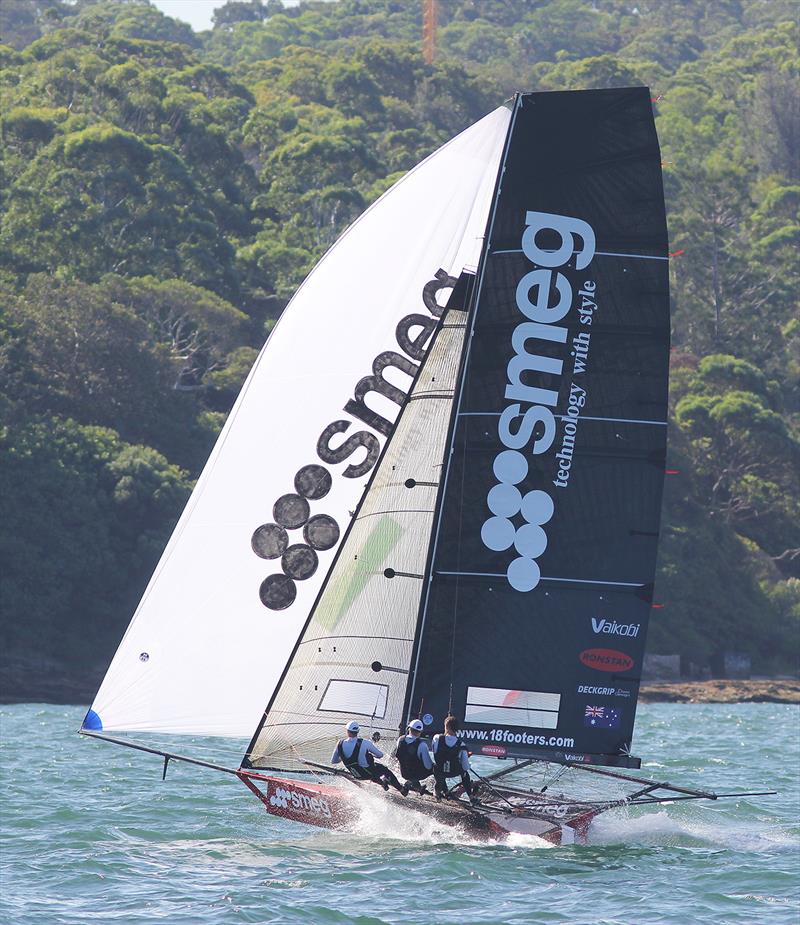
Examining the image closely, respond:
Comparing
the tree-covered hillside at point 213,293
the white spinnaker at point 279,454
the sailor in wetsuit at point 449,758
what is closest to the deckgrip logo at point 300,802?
the white spinnaker at point 279,454

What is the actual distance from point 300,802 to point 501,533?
278 centimetres

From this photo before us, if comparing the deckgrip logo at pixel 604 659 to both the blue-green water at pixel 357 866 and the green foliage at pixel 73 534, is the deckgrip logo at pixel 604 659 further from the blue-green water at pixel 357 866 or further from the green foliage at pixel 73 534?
the green foliage at pixel 73 534

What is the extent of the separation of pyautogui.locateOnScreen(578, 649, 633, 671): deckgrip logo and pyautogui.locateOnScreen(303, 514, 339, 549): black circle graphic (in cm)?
237

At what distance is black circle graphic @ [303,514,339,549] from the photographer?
14312 millimetres

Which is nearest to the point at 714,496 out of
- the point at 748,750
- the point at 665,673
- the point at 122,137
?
the point at 665,673

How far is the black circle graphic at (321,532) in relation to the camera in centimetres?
1431

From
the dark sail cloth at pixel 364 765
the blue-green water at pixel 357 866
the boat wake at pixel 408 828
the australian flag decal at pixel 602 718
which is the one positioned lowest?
the blue-green water at pixel 357 866

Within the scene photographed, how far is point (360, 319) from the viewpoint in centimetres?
1438

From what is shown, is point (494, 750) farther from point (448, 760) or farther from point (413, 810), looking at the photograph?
point (413, 810)

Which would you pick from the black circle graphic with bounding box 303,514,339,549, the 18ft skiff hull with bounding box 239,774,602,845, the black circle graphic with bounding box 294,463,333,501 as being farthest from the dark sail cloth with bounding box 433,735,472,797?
the black circle graphic with bounding box 294,463,333,501

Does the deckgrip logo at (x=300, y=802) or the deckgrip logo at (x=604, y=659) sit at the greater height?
the deckgrip logo at (x=604, y=659)

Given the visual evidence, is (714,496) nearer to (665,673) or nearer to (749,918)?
(665,673)

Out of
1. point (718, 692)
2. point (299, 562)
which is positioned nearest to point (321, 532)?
point (299, 562)

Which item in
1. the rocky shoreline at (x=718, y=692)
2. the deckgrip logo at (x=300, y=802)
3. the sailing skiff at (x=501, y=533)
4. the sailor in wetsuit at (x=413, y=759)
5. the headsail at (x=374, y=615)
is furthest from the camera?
the rocky shoreline at (x=718, y=692)
